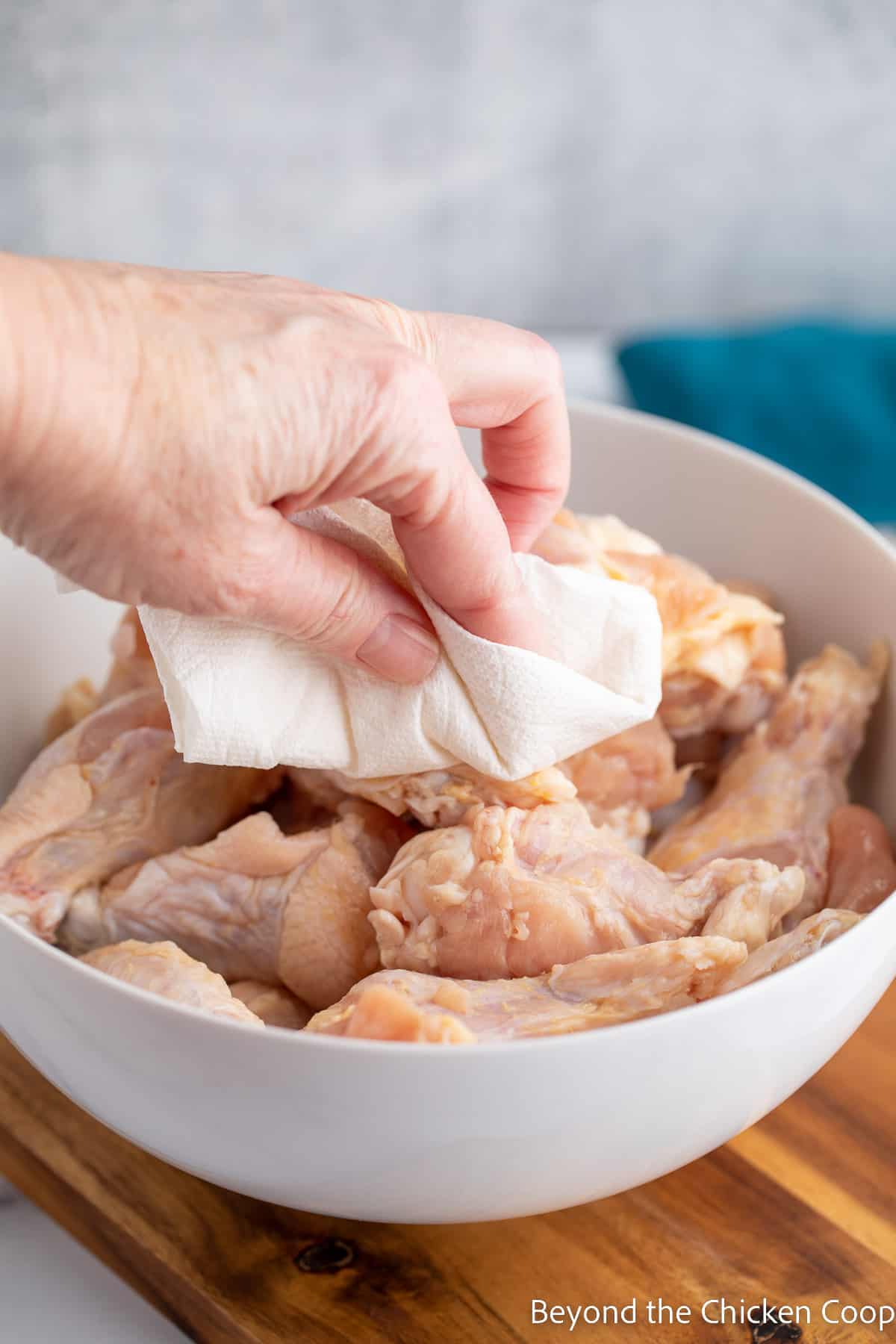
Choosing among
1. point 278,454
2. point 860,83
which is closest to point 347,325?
point 278,454

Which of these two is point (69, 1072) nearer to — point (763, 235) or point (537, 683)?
point (537, 683)

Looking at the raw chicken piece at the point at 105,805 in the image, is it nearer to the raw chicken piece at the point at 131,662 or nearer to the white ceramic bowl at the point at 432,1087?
the raw chicken piece at the point at 131,662

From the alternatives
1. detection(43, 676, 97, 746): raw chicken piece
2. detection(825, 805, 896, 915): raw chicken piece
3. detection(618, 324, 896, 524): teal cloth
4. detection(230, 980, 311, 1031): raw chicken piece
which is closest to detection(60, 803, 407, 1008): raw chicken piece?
detection(230, 980, 311, 1031): raw chicken piece

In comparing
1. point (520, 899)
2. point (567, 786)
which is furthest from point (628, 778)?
point (520, 899)

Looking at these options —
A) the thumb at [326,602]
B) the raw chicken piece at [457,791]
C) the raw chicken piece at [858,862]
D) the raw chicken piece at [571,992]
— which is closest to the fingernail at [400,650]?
the thumb at [326,602]

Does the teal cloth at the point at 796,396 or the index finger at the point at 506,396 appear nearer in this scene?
the index finger at the point at 506,396

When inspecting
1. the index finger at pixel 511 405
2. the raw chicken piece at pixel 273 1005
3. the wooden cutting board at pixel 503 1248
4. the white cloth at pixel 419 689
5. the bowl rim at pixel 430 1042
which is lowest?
the wooden cutting board at pixel 503 1248
